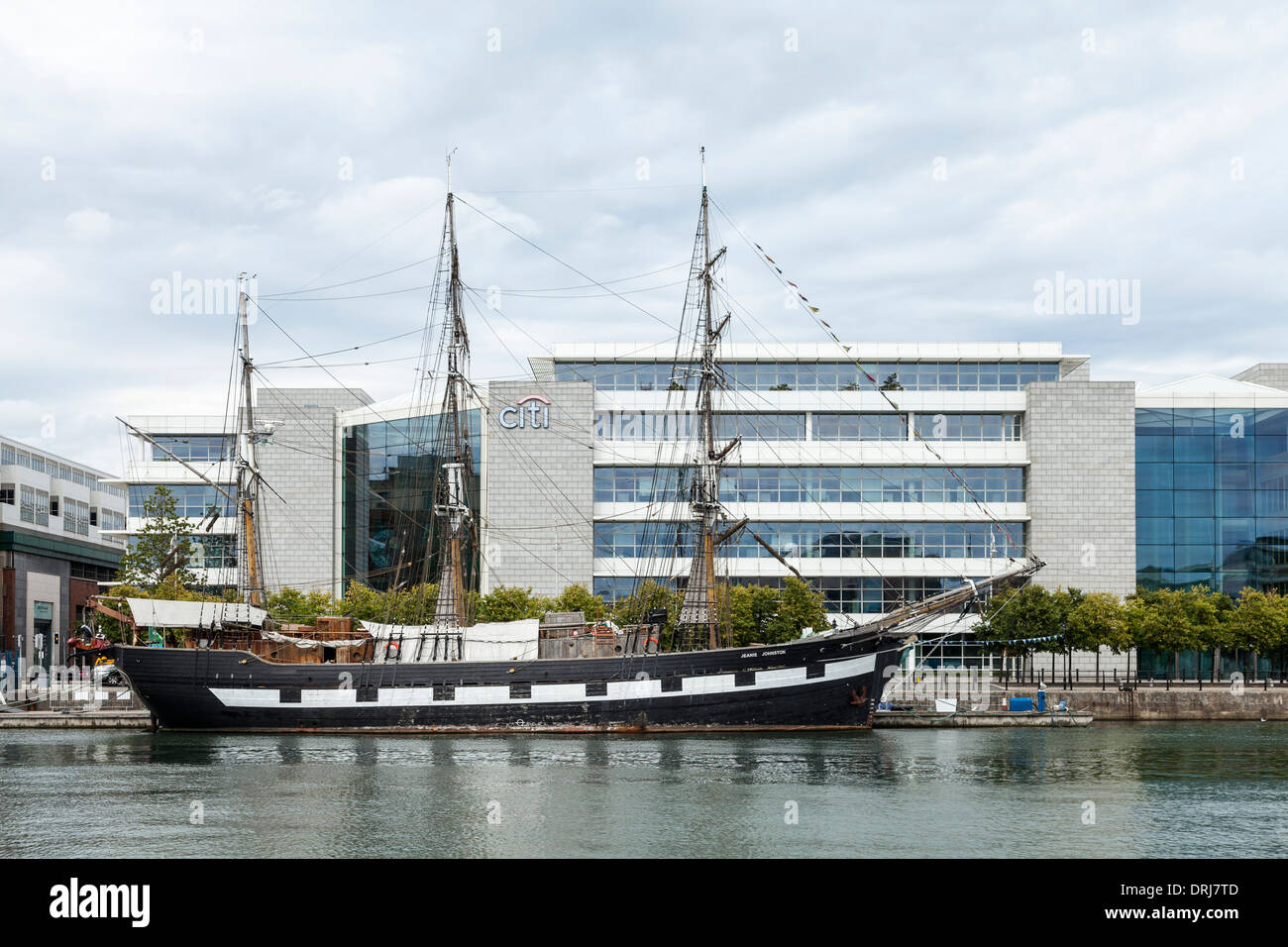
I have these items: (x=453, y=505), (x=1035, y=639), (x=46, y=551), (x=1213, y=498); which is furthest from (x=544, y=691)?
(x=46, y=551)

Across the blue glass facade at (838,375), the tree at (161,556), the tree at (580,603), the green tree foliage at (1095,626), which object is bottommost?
the green tree foliage at (1095,626)

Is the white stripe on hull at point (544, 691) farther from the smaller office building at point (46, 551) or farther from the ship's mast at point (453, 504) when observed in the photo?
the smaller office building at point (46, 551)

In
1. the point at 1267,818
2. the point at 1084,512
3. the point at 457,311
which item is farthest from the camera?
the point at 1084,512

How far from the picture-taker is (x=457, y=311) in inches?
2763

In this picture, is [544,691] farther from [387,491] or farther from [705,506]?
[387,491]

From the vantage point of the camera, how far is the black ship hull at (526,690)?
194 feet

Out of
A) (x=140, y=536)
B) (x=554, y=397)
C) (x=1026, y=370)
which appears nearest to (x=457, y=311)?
(x=554, y=397)

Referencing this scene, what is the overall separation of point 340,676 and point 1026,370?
5399 cm

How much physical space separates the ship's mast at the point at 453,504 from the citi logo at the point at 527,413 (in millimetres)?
16955

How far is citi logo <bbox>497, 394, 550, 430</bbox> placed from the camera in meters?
90.1

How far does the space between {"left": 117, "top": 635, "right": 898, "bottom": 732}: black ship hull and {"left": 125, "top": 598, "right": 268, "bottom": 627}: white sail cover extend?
150 centimetres
